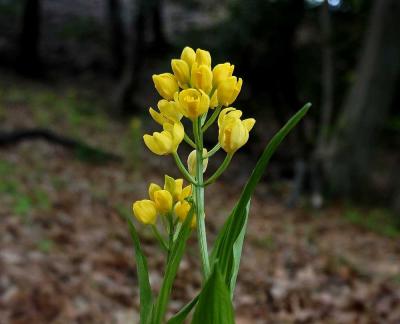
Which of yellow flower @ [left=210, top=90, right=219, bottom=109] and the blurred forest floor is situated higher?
yellow flower @ [left=210, top=90, right=219, bottom=109]

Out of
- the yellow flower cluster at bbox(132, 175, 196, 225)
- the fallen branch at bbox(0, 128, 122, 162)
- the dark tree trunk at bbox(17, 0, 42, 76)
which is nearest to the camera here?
the yellow flower cluster at bbox(132, 175, 196, 225)

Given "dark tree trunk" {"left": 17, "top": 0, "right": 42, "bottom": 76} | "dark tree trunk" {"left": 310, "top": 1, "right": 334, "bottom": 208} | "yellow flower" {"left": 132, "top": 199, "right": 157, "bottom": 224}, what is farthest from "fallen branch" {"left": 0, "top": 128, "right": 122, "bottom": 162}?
"yellow flower" {"left": 132, "top": 199, "right": 157, "bottom": 224}

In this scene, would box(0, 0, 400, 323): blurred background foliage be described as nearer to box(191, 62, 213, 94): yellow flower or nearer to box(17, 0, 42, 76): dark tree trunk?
box(17, 0, 42, 76): dark tree trunk

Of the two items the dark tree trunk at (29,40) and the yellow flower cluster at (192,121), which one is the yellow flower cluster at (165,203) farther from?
the dark tree trunk at (29,40)

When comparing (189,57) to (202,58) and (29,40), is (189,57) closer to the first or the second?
(202,58)

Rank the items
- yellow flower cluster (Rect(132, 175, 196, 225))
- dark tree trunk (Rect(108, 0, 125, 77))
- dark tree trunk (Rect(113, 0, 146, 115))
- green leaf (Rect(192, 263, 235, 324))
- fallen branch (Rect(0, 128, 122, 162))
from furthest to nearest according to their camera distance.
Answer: dark tree trunk (Rect(108, 0, 125, 77)) < dark tree trunk (Rect(113, 0, 146, 115)) < fallen branch (Rect(0, 128, 122, 162)) < yellow flower cluster (Rect(132, 175, 196, 225)) < green leaf (Rect(192, 263, 235, 324))

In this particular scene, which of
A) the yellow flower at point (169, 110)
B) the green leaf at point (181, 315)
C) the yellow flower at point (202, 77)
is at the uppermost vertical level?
the yellow flower at point (202, 77)

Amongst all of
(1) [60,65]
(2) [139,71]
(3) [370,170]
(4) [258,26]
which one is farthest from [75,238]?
(1) [60,65]

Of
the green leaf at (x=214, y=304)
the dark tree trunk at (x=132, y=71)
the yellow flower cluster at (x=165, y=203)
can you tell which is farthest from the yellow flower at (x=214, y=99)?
the dark tree trunk at (x=132, y=71)
